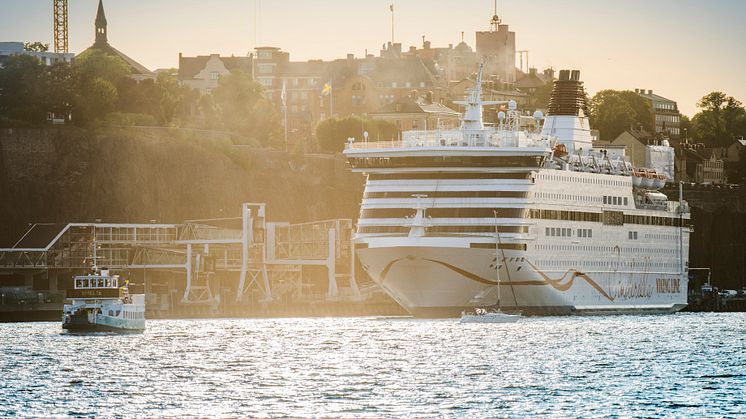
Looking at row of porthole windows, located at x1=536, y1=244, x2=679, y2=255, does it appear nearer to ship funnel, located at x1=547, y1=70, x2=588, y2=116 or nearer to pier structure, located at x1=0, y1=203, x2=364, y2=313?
ship funnel, located at x1=547, y1=70, x2=588, y2=116

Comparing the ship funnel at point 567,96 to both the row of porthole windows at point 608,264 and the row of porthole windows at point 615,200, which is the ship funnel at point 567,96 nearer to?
the row of porthole windows at point 615,200

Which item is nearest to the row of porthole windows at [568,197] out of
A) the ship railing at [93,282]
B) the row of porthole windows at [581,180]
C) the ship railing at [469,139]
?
the row of porthole windows at [581,180]

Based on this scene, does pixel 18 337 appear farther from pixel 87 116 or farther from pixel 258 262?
pixel 87 116

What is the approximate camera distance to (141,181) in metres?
178

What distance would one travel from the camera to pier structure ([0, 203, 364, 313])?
6014 inches

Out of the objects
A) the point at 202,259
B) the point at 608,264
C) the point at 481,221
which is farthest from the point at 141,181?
the point at 481,221

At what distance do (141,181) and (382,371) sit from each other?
94061 millimetres

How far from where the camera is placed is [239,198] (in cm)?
18462

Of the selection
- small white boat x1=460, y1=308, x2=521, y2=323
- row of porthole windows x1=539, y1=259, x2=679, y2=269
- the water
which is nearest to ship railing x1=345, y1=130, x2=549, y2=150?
row of porthole windows x1=539, y1=259, x2=679, y2=269

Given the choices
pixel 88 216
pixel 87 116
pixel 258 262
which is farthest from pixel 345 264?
pixel 87 116

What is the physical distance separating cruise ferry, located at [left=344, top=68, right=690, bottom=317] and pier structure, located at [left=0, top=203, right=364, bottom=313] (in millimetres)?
26497

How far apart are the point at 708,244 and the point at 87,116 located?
64184 mm

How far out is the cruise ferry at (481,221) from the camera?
118312 millimetres

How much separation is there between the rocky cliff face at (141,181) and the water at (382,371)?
52731 millimetres
